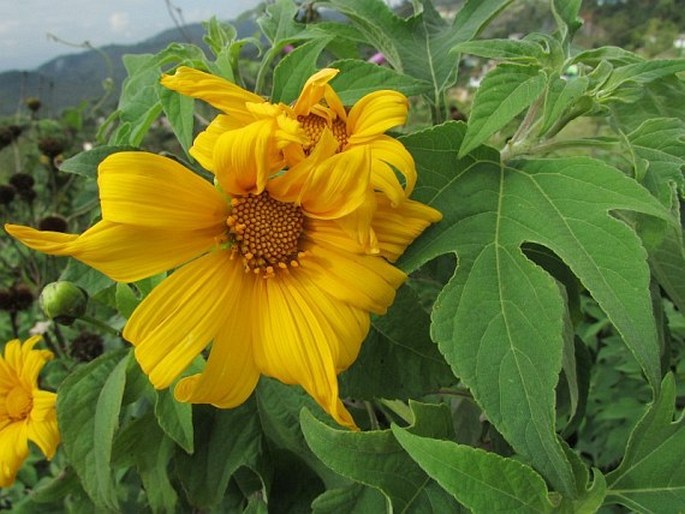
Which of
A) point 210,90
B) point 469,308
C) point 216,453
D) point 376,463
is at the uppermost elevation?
point 210,90

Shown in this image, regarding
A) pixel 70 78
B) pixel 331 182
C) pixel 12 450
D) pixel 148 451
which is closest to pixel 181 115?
pixel 331 182

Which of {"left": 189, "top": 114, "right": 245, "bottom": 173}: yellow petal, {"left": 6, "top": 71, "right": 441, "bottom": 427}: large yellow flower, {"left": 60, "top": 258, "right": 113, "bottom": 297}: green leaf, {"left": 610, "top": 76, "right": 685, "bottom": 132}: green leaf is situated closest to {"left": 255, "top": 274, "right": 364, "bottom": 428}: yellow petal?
{"left": 6, "top": 71, "right": 441, "bottom": 427}: large yellow flower

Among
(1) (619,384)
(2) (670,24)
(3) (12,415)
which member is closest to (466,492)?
(3) (12,415)

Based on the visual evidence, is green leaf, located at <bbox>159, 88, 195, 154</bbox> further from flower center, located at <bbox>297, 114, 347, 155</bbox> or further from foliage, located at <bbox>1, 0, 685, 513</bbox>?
flower center, located at <bbox>297, 114, 347, 155</bbox>

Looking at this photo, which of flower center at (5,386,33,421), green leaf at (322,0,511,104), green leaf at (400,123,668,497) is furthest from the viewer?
flower center at (5,386,33,421)

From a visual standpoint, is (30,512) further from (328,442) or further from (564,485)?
(564,485)

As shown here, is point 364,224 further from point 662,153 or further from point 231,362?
point 662,153
